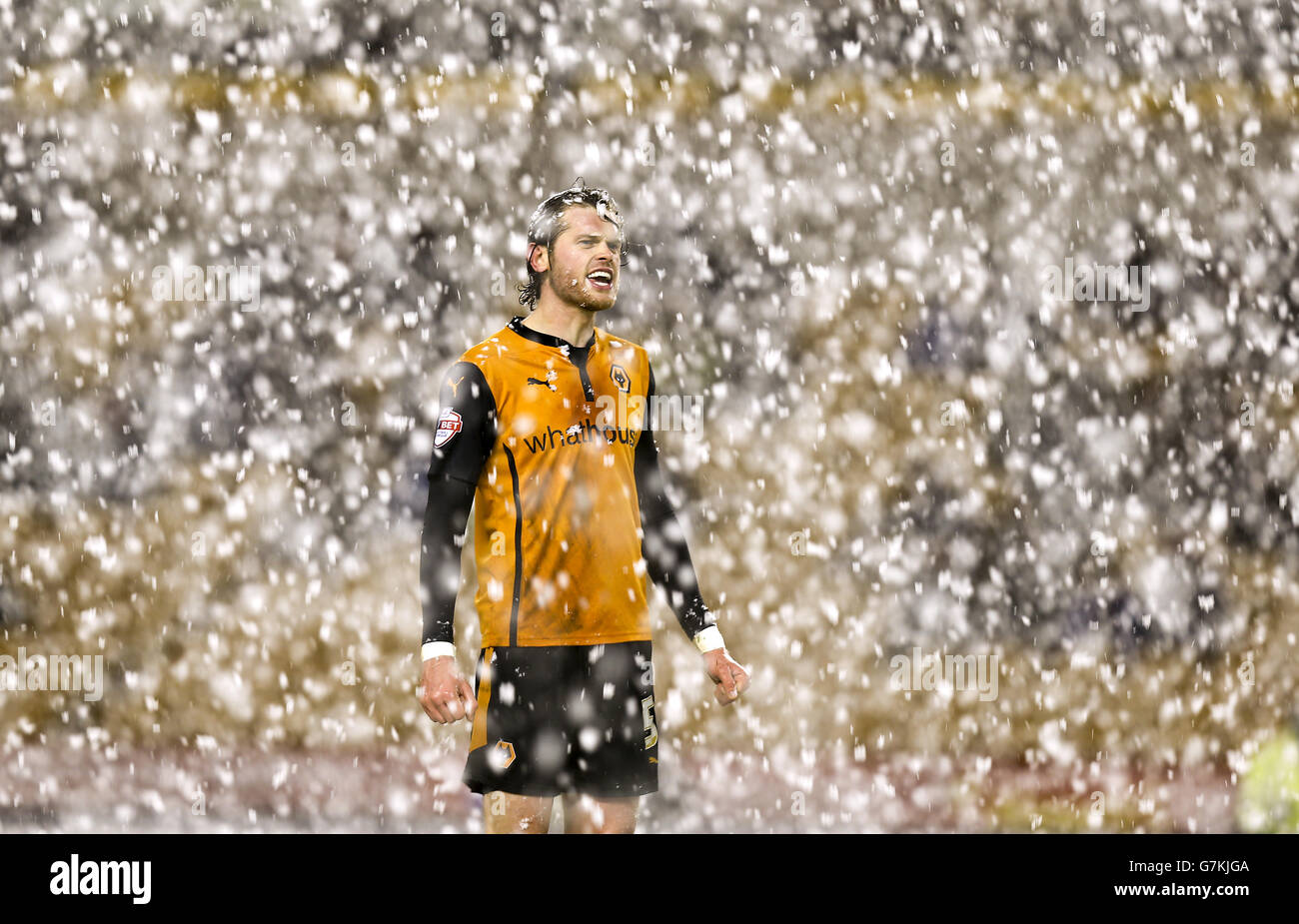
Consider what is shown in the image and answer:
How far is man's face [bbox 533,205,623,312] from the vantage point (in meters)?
2.22

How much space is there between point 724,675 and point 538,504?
59 cm

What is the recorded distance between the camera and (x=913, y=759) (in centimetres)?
424

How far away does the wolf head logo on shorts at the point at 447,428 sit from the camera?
2.13 metres

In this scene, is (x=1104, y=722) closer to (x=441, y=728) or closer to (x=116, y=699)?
(x=441, y=728)

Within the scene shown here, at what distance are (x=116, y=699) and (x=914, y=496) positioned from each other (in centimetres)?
355

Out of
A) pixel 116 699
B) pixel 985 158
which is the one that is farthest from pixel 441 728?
pixel 985 158

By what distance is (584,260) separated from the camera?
7.28 feet

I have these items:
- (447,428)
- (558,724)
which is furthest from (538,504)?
(558,724)

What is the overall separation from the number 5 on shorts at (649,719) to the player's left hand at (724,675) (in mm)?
156
